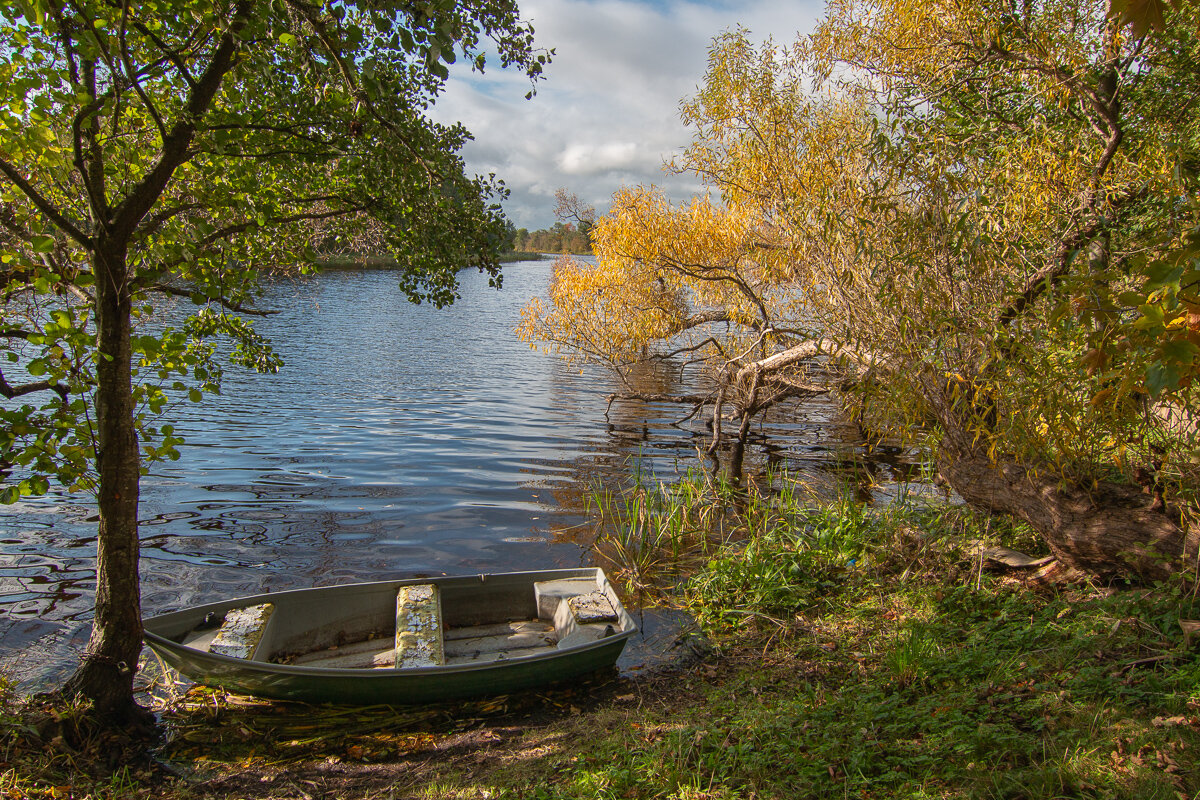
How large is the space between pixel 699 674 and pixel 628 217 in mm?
10489

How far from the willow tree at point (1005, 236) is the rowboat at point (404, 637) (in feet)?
11.7

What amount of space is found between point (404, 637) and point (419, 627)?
0.65 feet

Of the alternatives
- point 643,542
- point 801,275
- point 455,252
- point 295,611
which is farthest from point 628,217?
point 295,611

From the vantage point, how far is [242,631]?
19.8 feet

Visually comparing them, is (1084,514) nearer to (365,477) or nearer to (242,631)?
(242,631)

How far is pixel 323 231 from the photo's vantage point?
275 inches

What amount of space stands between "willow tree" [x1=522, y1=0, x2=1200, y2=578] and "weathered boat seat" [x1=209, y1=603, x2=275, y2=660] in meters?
5.91

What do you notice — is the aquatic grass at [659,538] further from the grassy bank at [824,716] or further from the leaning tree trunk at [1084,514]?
the leaning tree trunk at [1084,514]

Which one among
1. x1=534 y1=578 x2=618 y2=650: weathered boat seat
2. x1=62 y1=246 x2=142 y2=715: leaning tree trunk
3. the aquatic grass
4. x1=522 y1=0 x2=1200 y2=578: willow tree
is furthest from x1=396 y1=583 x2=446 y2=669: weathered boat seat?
x1=522 y1=0 x2=1200 y2=578: willow tree

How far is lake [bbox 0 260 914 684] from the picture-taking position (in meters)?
8.65

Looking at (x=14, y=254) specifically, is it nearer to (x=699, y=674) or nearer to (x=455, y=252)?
(x=455, y=252)

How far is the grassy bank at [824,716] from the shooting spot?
12.3 feet

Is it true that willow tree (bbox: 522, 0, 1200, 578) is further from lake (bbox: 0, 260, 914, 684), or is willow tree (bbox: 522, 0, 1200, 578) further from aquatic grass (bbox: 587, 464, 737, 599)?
lake (bbox: 0, 260, 914, 684)

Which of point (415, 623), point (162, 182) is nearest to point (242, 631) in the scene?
point (415, 623)
